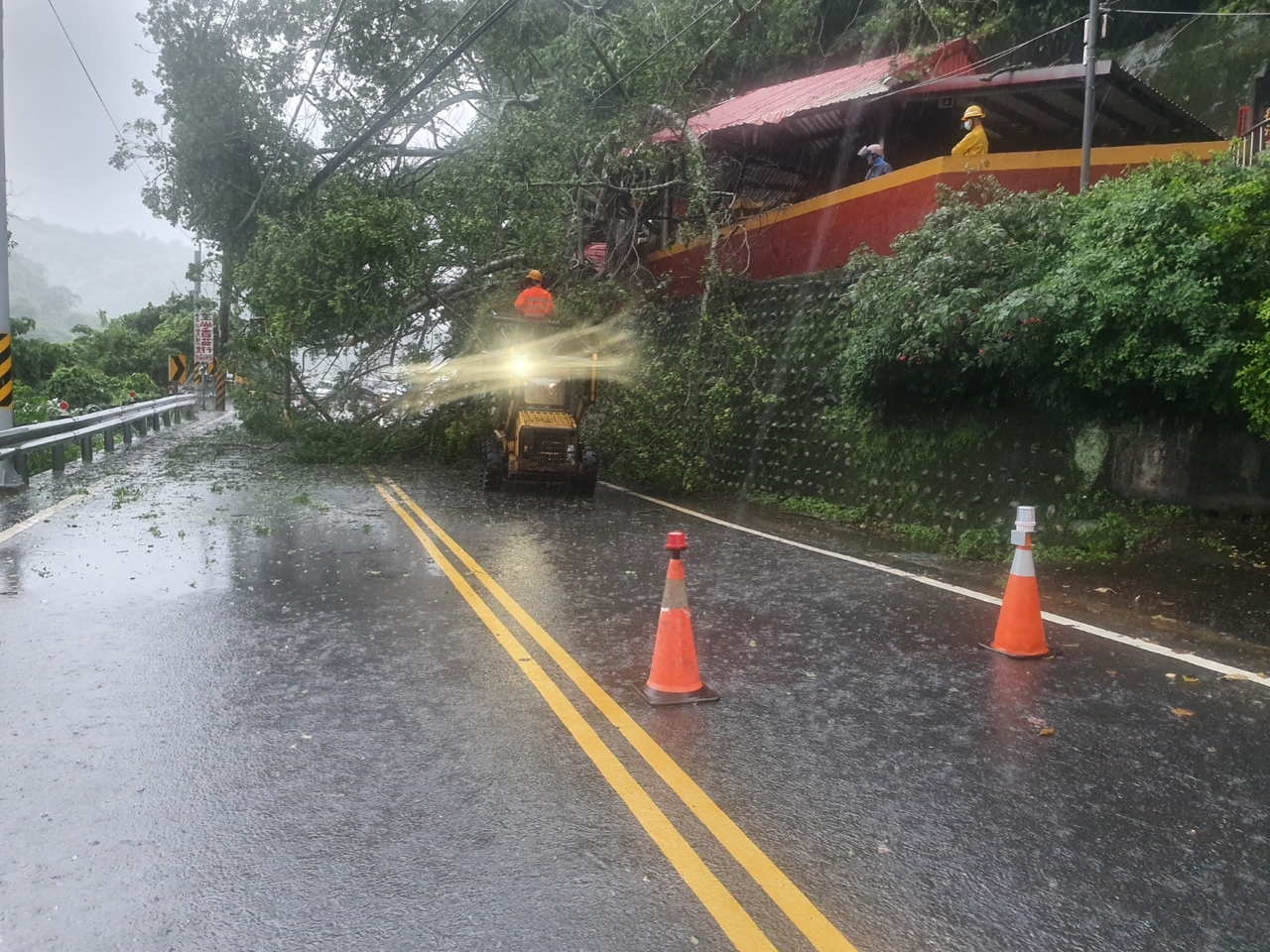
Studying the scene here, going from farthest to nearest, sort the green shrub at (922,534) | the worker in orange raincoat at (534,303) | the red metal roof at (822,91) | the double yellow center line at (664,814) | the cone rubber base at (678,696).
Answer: the red metal roof at (822,91), the worker in orange raincoat at (534,303), the green shrub at (922,534), the cone rubber base at (678,696), the double yellow center line at (664,814)

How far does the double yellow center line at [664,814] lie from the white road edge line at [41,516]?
251 inches

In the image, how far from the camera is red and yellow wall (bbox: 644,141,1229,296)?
45.9ft

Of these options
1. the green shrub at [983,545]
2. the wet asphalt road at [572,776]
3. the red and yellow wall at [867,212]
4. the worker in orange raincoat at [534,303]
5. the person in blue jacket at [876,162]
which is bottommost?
the wet asphalt road at [572,776]

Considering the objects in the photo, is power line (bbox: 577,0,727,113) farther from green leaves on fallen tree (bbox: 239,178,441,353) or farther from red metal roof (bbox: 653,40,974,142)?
green leaves on fallen tree (bbox: 239,178,441,353)

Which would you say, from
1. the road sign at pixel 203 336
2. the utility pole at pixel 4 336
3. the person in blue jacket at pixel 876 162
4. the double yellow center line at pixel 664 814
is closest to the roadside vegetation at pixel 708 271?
the person in blue jacket at pixel 876 162

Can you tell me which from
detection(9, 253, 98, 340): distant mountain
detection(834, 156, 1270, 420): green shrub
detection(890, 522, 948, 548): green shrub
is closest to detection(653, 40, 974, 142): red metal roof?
detection(834, 156, 1270, 420): green shrub

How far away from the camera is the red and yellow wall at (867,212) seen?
13984 mm

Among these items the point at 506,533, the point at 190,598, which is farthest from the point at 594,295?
the point at 190,598

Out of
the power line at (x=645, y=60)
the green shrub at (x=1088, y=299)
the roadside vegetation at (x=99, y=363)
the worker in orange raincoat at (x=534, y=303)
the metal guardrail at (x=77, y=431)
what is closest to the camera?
the green shrub at (x=1088, y=299)

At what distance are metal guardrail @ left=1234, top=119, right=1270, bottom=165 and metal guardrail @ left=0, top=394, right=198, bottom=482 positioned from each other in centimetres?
1585

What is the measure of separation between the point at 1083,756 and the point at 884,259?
922cm

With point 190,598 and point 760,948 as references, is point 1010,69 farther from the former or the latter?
point 760,948

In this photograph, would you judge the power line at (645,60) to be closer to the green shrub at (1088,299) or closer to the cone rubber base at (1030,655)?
the green shrub at (1088,299)

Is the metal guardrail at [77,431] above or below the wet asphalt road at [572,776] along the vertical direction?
above
